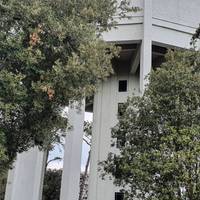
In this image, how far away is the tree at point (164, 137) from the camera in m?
10.1

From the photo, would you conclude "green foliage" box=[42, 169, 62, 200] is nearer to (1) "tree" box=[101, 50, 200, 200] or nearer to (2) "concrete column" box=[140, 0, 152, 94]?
(2) "concrete column" box=[140, 0, 152, 94]

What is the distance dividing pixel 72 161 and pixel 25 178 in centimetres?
270

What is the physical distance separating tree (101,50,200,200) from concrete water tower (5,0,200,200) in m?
4.40

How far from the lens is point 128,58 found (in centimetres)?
2316

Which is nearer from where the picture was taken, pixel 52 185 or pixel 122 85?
pixel 122 85

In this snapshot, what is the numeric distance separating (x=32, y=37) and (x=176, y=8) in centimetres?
1380

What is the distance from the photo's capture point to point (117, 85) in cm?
2323

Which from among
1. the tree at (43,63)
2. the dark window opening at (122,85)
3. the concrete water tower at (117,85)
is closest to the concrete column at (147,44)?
the concrete water tower at (117,85)

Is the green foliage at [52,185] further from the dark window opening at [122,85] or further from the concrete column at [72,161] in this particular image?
the concrete column at [72,161]

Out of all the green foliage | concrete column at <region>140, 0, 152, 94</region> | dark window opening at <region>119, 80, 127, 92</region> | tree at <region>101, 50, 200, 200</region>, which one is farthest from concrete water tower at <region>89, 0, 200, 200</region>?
the green foliage

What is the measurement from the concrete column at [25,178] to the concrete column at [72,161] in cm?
186

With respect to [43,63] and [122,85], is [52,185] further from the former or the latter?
[43,63]

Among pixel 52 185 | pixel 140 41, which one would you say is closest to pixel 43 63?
pixel 140 41

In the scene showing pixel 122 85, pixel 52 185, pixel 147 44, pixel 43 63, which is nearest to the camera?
pixel 43 63
